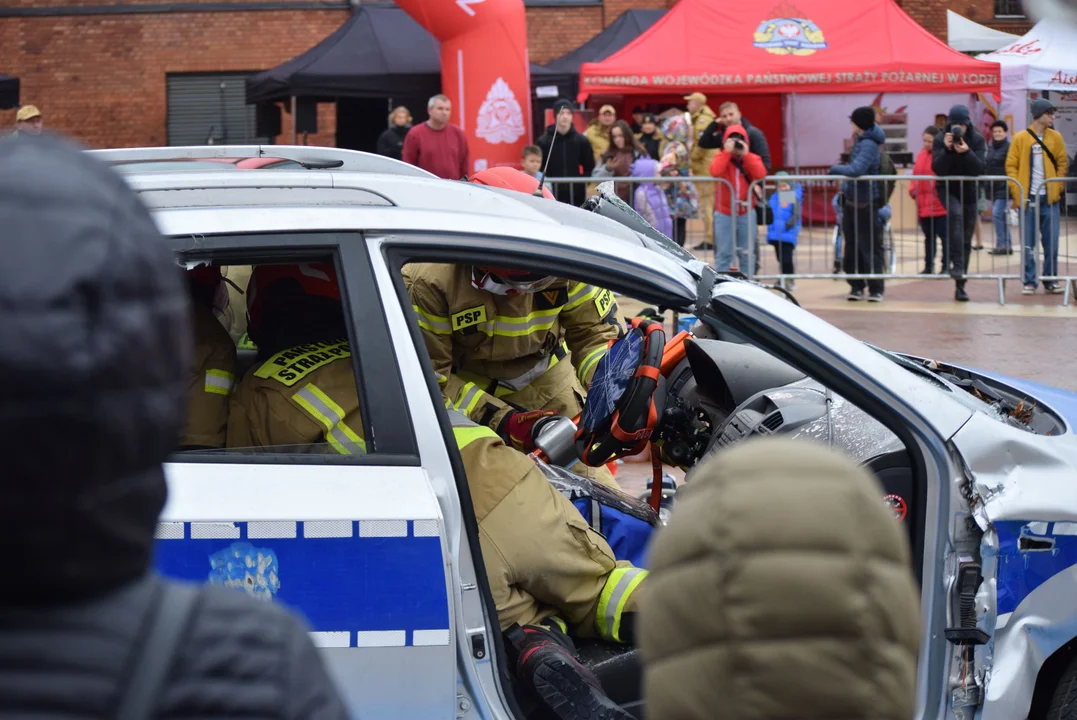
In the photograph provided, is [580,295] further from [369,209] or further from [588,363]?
[369,209]

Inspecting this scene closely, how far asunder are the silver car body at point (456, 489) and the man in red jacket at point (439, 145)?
9.44 meters

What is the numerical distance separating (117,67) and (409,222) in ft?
72.9

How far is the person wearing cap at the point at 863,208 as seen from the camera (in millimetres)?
11422

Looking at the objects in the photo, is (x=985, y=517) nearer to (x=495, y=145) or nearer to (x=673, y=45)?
(x=495, y=145)

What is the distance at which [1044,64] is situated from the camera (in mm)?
18281

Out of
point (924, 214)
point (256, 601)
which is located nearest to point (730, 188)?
point (924, 214)

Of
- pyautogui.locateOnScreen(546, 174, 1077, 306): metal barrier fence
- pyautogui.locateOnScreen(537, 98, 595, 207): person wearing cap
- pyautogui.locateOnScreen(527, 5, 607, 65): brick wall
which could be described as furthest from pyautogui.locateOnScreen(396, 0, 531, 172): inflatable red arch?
pyautogui.locateOnScreen(527, 5, 607, 65): brick wall

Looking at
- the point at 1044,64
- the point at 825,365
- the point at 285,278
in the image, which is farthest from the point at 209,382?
the point at 1044,64

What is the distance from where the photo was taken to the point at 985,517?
110 inches

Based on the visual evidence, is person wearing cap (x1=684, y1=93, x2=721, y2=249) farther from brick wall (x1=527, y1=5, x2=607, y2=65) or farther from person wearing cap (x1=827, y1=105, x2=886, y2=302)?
brick wall (x1=527, y1=5, x2=607, y2=65)

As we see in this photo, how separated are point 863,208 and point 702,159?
3444 millimetres

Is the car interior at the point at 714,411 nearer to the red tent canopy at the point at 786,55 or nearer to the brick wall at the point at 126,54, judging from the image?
the red tent canopy at the point at 786,55

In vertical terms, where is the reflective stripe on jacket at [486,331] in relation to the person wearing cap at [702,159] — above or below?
below

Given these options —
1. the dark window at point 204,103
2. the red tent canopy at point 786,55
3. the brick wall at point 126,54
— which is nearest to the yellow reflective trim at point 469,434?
the red tent canopy at point 786,55
